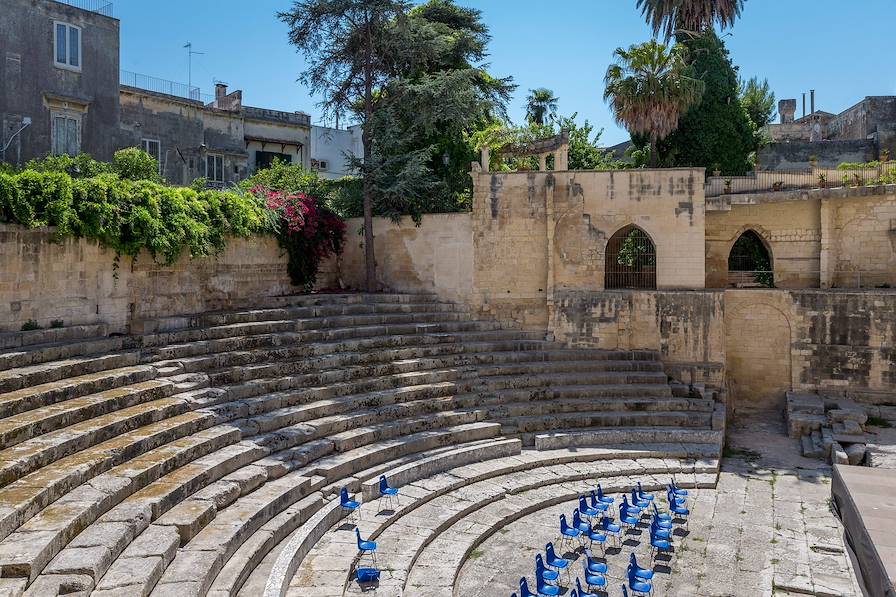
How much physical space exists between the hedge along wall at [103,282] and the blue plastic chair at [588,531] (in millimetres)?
8891

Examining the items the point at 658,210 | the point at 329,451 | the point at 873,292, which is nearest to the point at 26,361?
the point at 329,451

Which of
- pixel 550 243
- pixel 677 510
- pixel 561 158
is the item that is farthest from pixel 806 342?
pixel 677 510

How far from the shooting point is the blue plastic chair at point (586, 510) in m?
10.4

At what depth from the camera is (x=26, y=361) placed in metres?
10.4

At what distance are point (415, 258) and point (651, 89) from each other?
912cm

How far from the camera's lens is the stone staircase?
24.3ft

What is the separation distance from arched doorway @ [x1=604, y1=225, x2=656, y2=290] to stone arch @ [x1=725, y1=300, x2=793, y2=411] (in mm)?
2325

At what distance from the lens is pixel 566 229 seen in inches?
725

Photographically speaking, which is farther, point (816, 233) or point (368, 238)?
point (816, 233)

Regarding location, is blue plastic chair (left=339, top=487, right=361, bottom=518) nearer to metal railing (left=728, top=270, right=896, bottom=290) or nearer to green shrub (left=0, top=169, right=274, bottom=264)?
green shrub (left=0, top=169, right=274, bottom=264)

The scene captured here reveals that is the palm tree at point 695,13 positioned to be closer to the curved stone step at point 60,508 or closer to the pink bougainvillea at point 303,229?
the pink bougainvillea at point 303,229

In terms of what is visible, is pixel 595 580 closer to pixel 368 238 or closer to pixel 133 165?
pixel 368 238

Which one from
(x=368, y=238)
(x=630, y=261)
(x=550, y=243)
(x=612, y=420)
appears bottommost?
(x=612, y=420)

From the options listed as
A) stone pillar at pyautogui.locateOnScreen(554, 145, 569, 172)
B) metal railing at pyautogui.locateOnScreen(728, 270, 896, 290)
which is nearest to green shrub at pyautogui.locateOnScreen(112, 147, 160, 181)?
stone pillar at pyautogui.locateOnScreen(554, 145, 569, 172)
